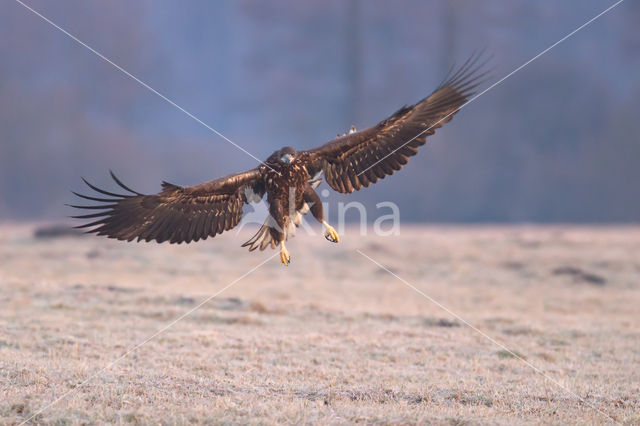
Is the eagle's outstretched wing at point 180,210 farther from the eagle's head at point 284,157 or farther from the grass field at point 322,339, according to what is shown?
the grass field at point 322,339

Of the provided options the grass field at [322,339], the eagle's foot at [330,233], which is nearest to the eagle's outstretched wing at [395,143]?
the eagle's foot at [330,233]

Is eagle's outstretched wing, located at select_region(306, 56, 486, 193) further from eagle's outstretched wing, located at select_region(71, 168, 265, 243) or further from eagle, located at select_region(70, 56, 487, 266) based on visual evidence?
eagle's outstretched wing, located at select_region(71, 168, 265, 243)

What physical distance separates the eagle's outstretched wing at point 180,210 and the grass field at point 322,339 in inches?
67.3

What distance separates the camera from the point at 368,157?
786cm

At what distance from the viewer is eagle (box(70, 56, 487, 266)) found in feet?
23.5

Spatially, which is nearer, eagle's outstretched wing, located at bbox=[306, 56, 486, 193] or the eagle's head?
the eagle's head

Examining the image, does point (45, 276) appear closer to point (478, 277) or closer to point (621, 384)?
point (478, 277)

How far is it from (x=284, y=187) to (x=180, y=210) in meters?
1.33

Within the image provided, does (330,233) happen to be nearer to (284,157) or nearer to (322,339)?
(284,157)

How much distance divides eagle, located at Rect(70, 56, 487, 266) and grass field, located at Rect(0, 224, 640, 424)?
177 centimetres

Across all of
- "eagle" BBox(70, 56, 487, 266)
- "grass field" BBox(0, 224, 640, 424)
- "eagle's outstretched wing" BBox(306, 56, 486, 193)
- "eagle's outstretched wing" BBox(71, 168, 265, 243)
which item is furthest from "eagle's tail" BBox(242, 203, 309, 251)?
"grass field" BBox(0, 224, 640, 424)

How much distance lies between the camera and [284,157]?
6980 millimetres

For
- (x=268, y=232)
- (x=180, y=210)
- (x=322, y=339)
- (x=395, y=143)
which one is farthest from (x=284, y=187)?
(x=322, y=339)

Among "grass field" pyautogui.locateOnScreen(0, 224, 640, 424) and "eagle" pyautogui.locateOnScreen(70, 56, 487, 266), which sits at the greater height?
"eagle" pyautogui.locateOnScreen(70, 56, 487, 266)
